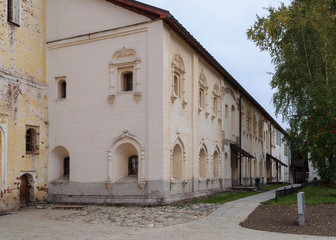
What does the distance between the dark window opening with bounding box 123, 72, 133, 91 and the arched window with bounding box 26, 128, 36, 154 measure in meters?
4.56

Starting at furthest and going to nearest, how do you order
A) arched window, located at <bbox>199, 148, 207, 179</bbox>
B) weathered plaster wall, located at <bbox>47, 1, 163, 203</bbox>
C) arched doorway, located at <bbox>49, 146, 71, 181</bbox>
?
arched window, located at <bbox>199, 148, 207, 179</bbox> < arched doorway, located at <bbox>49, 146, 71, 181</bbox> < weathered plaster wall, located at <bbox>47, 1, 163, 203</bbox>

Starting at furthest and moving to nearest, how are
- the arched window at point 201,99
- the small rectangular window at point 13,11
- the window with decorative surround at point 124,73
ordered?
the arched window at point 201,99, the window with decorative surround at point 124,73, the small rectangular window at point 13,11

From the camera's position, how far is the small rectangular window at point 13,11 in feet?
53.0

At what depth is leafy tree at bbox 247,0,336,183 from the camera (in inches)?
755

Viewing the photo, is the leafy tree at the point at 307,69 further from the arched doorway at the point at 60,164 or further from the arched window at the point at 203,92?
the arched doorway at the point at 60,164

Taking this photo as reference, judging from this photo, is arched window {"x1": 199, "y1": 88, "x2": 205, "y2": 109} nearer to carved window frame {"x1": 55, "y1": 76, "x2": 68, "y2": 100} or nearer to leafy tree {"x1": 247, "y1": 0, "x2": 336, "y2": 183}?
leafy tree {"x1": 247, "y1": 0, "x2": 336, "y2": 183}

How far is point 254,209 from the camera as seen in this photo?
14320 mm

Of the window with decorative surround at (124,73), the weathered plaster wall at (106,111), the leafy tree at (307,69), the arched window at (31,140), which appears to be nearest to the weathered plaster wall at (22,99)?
the arched window at (31,140)

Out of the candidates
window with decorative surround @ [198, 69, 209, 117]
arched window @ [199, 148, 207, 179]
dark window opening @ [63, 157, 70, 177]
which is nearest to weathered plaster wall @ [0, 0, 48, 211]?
dark window opening @ [63, 157, 70, 177]

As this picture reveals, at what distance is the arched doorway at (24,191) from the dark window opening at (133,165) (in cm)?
448

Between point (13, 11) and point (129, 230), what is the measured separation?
36.1ft

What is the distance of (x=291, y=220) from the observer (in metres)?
11.8

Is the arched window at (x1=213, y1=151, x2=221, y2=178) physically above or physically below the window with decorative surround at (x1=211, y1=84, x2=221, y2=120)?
below

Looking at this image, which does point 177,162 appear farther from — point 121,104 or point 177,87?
point 121,104
